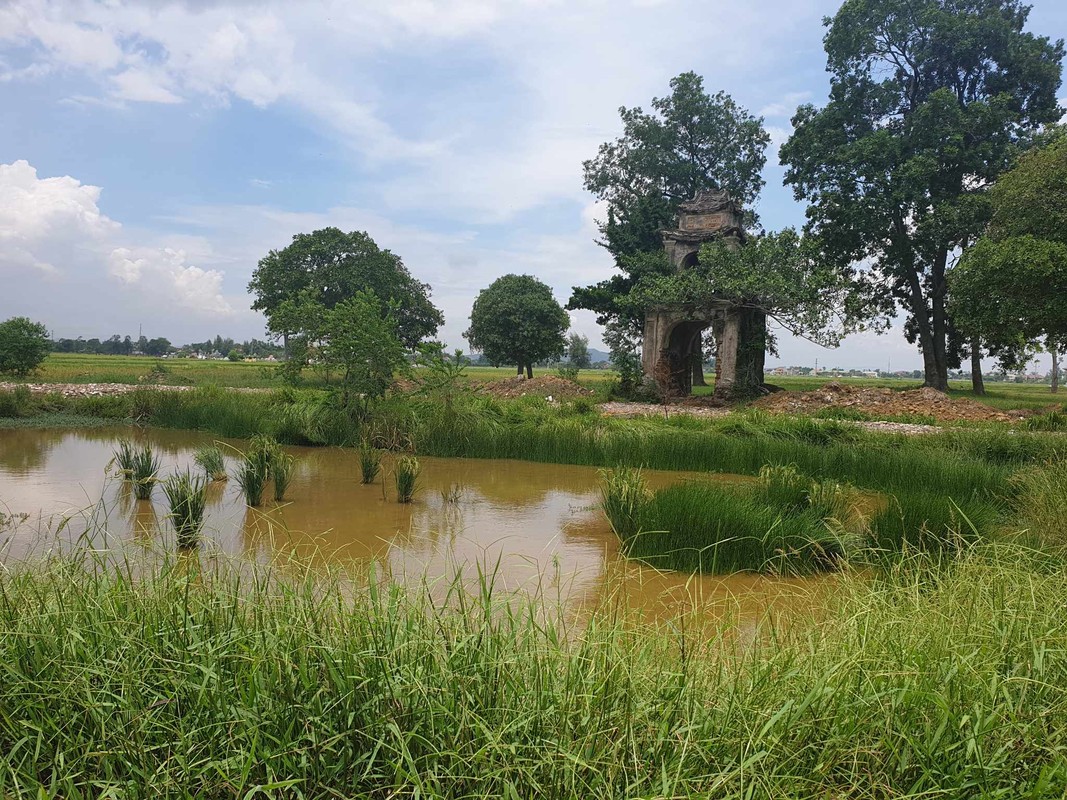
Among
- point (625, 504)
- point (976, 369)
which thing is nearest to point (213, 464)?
point (625, 504)

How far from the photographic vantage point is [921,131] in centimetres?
2111

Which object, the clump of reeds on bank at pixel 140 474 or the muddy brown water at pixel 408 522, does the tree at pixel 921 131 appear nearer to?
the muddy brown water at pixel 408 522

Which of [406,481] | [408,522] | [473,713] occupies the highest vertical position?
[473,713]

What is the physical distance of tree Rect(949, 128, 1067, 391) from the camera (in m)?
14.5

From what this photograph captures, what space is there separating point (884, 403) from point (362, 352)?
42.6ft

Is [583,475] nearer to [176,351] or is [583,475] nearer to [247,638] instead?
[247,638]

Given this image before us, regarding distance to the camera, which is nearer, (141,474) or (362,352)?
(141,474)

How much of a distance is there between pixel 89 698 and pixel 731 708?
83.0 inches

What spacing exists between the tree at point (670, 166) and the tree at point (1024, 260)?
11.0 m

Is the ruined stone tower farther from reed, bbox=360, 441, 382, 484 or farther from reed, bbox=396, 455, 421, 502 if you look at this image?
reed, bbox=396, 455, 421, 502

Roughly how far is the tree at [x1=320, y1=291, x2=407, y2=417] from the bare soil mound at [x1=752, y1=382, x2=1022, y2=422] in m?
9.45

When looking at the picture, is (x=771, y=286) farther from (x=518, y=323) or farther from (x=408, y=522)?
(x=518, y=323)

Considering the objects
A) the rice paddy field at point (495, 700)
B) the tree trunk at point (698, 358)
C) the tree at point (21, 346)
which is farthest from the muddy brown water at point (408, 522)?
the tree trunk at point (698, 358)

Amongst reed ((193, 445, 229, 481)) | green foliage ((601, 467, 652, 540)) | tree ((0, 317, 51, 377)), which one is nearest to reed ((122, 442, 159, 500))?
reed ((193, 445, 229, 481))
